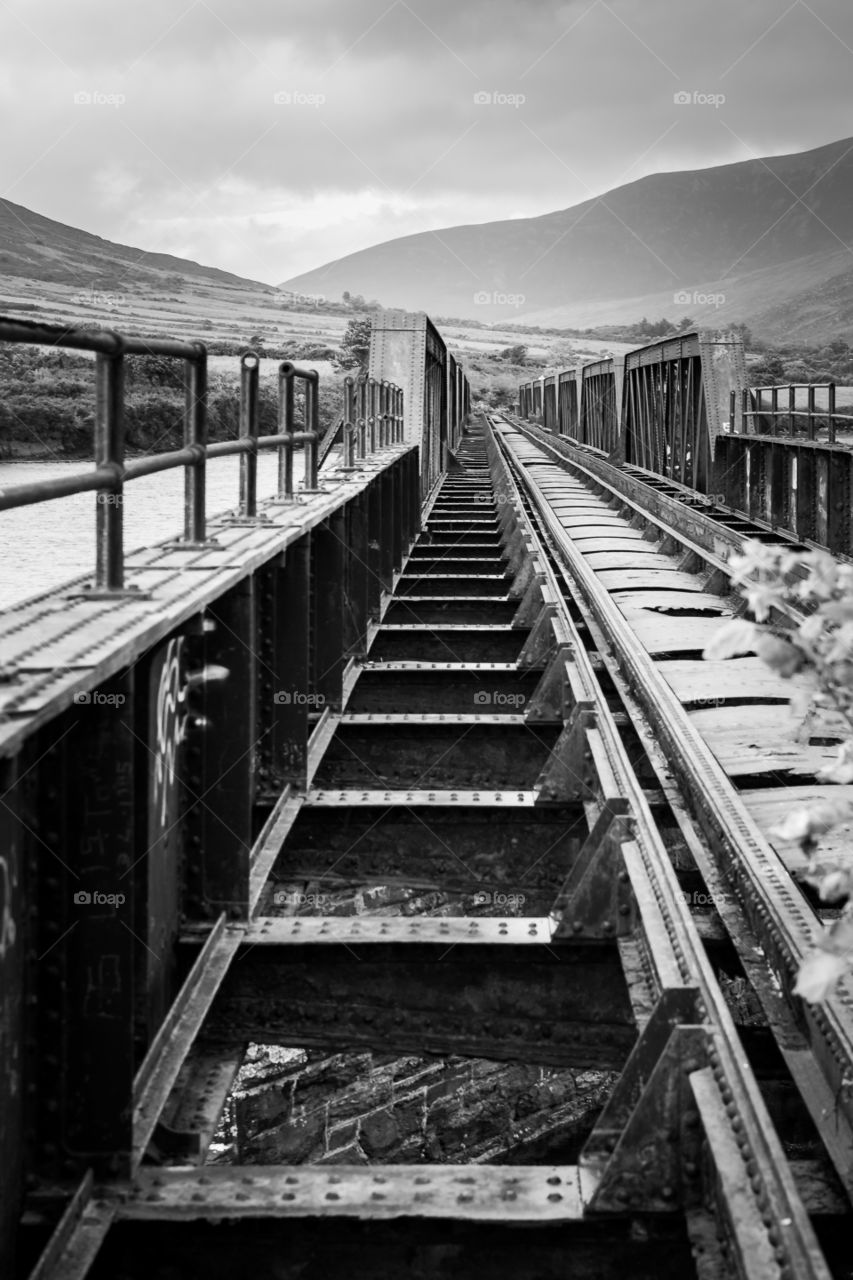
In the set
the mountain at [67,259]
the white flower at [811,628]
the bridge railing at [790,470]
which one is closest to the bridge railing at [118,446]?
the white flower at [811,628]

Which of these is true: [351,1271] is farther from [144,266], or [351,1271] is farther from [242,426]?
[144,266]

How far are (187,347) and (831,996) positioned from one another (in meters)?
2.96

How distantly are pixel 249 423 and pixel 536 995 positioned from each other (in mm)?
2780

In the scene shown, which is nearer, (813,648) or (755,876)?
(813,648)

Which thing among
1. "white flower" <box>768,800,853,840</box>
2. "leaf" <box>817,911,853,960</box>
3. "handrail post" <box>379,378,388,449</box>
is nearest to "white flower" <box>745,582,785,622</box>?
"white flower" <box>768,800,853,840</box>

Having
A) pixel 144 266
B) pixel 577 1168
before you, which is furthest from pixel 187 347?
pixel 144 266

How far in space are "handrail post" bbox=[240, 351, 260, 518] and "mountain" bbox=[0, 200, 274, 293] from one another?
3706 inches

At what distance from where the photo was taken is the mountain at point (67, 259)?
106 m

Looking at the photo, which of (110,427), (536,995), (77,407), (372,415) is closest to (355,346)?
(77,407)

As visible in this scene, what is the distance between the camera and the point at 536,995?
485cm

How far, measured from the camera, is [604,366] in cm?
3347

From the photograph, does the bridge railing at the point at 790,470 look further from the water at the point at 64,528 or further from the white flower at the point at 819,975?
the white flower at the point at 819,975

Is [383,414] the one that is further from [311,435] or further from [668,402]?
[668,402]

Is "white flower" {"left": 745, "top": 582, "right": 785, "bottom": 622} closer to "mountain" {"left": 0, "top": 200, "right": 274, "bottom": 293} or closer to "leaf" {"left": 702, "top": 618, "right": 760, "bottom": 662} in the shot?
"leaf" {"left": 702, "top": 618, "right": 760, "bottom": 662}
